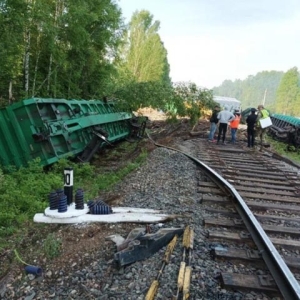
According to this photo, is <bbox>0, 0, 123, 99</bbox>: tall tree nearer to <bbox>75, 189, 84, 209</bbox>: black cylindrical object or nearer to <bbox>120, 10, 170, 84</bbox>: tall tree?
<bbox>75, 189, 84, 209</bbox>: black cylindrical object

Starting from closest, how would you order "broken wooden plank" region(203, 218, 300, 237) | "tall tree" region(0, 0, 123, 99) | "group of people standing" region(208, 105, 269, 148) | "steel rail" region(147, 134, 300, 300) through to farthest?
1. "steel rail" region(147, 134, 300, 300)
2. "broken wooden plank" region(203, 218, 300, 237)
3. "tall tree" region(0, 0, 123, 99)
4. "group of people standing" region(208, 105, 269, 148)

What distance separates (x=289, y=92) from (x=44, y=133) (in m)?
105

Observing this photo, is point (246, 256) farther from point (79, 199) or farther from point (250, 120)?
point (250, 120)

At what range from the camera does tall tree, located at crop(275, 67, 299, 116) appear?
98500 millimetres

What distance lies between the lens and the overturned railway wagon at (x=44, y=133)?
7809 mm

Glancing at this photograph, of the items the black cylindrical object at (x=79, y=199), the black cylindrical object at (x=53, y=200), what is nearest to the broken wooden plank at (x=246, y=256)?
the black cylindrical object at (x=79, y=199)

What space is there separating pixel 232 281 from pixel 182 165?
4.62m

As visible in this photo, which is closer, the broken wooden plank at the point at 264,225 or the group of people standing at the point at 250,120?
the broken wooden plank at the point at 264,225

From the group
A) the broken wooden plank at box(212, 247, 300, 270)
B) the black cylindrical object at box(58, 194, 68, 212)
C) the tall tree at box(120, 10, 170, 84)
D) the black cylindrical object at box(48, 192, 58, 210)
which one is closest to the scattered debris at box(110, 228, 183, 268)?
the broken wooden plank at box(212, 247, 300, 270)

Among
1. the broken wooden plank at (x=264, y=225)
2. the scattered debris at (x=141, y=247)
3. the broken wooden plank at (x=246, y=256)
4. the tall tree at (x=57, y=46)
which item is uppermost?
the tall tree at (x=57, y=46)

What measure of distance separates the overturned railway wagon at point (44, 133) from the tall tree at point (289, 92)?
102140 mm

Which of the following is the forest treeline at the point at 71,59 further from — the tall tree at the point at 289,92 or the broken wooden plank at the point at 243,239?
the tall tree at the point at 289,92

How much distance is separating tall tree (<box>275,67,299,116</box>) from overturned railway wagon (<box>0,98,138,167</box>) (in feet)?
335

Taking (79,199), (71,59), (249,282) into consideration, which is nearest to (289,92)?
(71,59)
